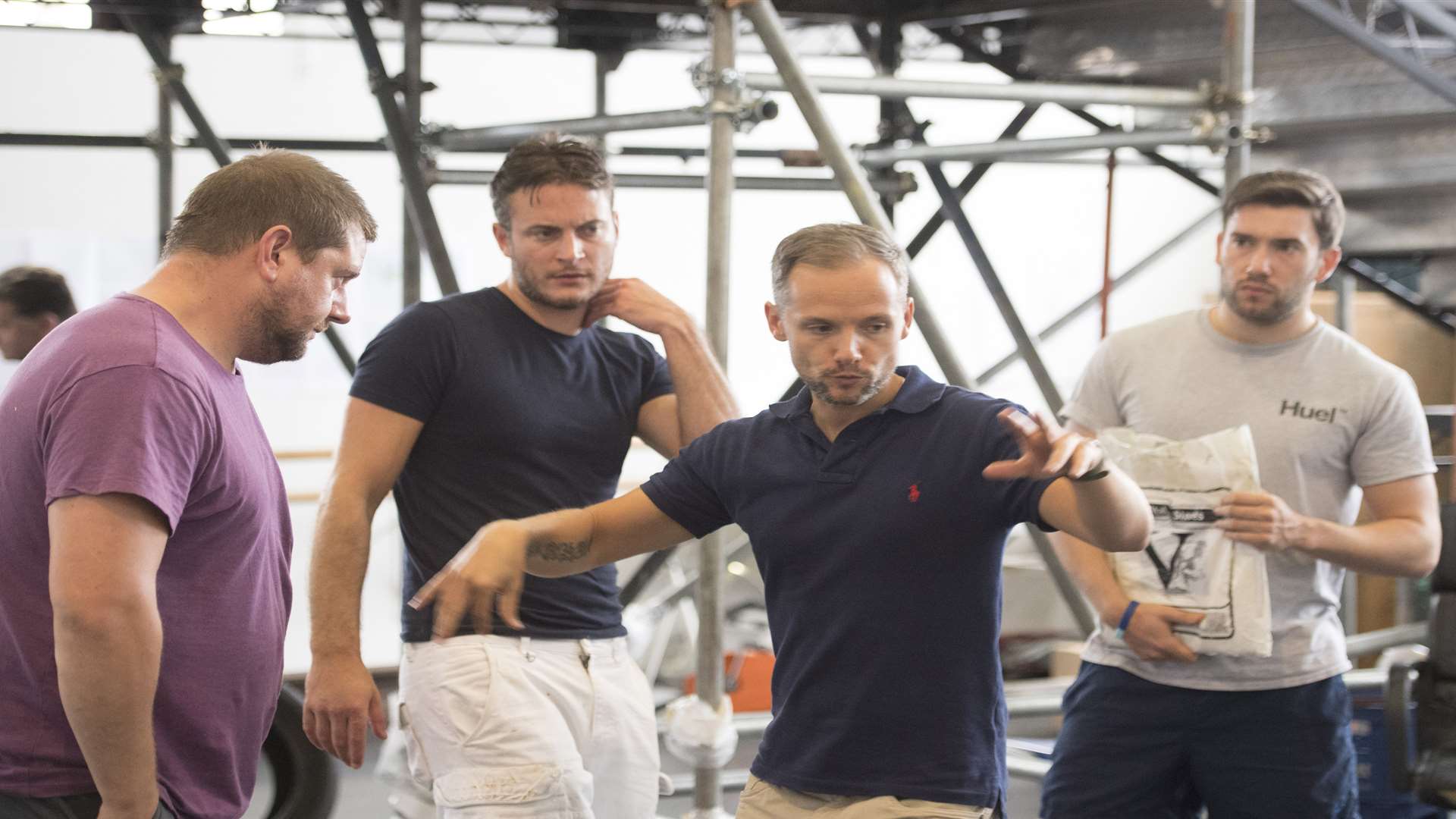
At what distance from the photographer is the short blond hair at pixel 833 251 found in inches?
85.2

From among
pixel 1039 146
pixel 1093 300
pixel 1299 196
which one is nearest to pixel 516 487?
pixel 1299 196

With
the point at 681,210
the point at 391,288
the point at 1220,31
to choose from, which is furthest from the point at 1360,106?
the point at 391,288

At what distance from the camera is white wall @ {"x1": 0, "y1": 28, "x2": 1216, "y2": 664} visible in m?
10.4

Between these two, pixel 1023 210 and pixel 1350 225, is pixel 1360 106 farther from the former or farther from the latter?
pixel 1023 210

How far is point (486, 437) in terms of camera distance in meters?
2.68

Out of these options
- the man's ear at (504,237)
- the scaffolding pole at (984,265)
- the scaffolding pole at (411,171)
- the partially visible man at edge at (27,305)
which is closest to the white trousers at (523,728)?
the man's ear at (504,237)

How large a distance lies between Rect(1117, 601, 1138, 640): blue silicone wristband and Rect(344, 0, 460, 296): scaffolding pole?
2.31 metres

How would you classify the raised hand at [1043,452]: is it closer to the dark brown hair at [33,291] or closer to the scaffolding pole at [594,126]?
the scaffolding pole at [594,126]

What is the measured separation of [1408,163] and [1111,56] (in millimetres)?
1251

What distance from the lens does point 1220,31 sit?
5000 millimetres

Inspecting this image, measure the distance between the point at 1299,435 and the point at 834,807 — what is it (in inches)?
52.9

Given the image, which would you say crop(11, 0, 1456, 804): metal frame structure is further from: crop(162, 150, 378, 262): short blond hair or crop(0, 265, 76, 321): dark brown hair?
crop(162, 150, 378, 262): short blond hair

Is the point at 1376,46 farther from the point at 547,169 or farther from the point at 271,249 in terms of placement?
the point at 271,249

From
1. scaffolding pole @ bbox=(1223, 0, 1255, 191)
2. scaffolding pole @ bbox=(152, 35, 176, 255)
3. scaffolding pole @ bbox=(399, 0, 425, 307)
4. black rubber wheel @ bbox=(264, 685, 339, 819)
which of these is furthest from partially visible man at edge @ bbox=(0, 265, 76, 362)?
scaffolding pole @ bbox=(1223, 0, 1255, 191)
